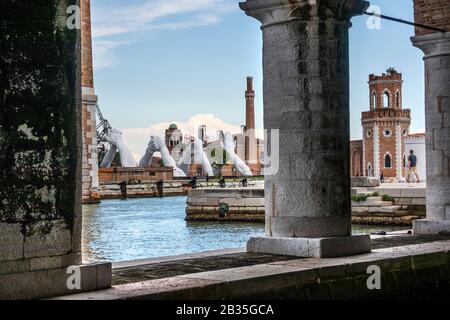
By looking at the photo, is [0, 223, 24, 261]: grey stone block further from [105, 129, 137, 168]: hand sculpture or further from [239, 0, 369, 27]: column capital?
Answer: [105, 129, 137, 168]: hand sculpture

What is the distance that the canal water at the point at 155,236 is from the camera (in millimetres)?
15539

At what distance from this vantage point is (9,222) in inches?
179

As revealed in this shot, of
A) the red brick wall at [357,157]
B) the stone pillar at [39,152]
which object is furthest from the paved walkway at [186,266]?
the red brick wall at [357,157]

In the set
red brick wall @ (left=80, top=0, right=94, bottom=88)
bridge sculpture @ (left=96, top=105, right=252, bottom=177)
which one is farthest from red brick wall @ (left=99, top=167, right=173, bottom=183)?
red brick wall @ (left=80, top=0, right=94, bottom=88)

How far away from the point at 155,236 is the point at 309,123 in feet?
43.1

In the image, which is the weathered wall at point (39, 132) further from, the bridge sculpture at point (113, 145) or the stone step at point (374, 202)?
the bridge sculpture at point (113, 145)

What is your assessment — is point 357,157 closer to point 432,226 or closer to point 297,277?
point 432,226

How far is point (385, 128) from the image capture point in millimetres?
60906

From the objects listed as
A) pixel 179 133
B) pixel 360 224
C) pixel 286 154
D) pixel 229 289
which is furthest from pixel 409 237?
pixel 179 133

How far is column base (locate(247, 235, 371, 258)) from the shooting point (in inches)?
271

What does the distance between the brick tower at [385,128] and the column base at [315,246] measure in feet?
172
